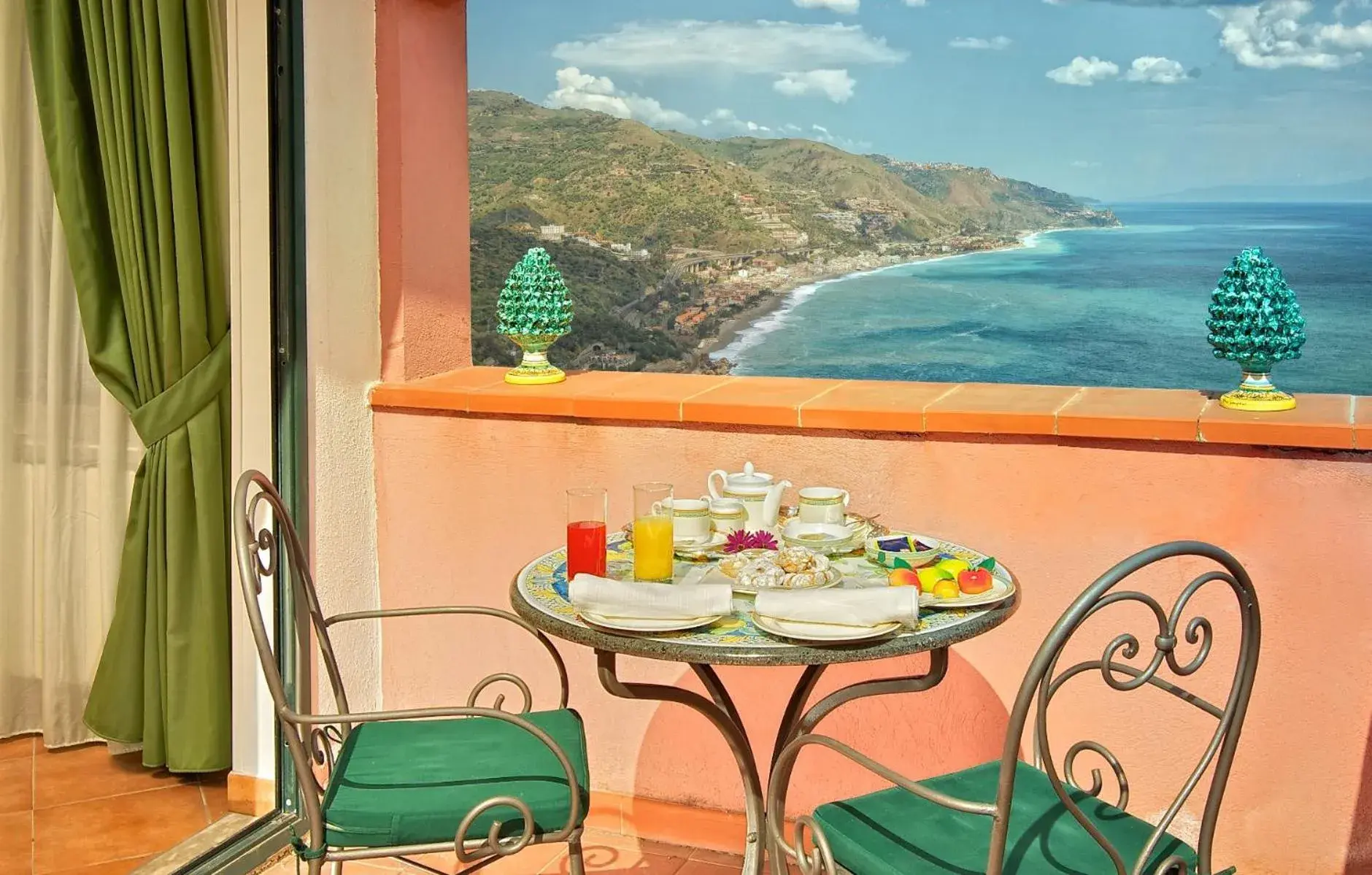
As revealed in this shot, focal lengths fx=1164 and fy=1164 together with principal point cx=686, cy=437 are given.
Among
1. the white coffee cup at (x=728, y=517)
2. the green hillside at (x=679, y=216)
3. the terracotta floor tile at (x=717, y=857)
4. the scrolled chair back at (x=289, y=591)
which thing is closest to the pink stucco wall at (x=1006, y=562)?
the terracotta floor tile at (x=717, y=857)

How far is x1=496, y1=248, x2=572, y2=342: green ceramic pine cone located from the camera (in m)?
2.70

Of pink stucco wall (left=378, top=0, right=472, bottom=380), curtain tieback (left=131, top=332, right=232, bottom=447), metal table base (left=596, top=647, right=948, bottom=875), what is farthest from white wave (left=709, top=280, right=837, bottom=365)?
metal table base (left=596, top=647, right=948, bottom=875)

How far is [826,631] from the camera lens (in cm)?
144

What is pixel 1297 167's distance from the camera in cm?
1134

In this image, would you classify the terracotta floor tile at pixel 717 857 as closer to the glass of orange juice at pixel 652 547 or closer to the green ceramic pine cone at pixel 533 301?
the glass of orange juice at pixel 652 547

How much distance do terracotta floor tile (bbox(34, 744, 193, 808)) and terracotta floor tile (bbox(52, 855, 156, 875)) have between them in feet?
0.48

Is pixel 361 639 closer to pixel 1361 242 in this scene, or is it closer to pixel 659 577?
pixel 659 577

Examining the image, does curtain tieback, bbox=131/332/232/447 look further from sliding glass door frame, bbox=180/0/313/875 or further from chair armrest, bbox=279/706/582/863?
chair armrest, bbox=279/706/582/863

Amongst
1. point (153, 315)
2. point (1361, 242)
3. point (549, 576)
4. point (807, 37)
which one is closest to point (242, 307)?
point (153, 315)

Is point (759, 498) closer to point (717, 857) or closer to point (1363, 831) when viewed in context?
point (717, 857)

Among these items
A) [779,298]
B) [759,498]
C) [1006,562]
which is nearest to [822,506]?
[759,498]

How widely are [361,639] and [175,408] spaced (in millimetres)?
665

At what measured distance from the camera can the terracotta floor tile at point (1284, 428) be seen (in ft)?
6.61

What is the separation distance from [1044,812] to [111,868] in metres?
1.74
